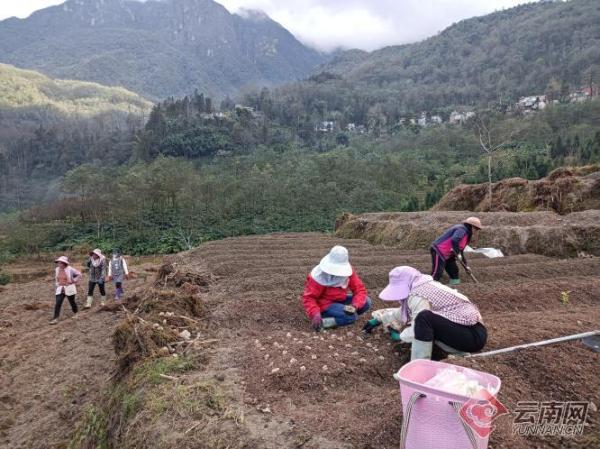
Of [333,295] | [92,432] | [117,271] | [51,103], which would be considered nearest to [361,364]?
[333,295]

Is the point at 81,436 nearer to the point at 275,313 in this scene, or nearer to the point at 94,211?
the point at 275,313

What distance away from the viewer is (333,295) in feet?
19.7

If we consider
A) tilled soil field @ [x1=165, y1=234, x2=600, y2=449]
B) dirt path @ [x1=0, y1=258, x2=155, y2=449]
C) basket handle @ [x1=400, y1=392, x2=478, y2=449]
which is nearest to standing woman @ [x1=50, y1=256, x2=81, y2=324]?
dirt path @ [x1=0, y1=258, x2=155, y2=449]

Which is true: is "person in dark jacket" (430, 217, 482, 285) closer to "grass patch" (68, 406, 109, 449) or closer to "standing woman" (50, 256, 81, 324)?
"grass patch" (68, 406, 109, 449)

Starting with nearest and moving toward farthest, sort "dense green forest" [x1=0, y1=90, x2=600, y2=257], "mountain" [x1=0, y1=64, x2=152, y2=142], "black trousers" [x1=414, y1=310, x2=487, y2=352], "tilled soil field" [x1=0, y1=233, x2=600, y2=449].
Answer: "tilled soil field" [x1=0, y1=233, x2=600, y2=449], "black trousers" [x1=414, y1=310, x2=487, y2=352], "dense green forest" [x1=0, y1=90, x2=600, y2=257], "mountain" [x1=0, y1=64, x2=152, y2=142]

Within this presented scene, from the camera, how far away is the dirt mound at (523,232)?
1225 centimetres

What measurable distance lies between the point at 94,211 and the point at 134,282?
25485 mm

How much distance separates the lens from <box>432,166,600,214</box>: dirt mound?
17.5m

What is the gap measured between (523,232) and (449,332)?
10116 millimetres

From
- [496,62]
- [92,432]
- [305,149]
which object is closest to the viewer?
[92,432]

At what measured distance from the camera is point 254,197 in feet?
125

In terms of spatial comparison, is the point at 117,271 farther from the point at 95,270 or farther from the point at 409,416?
the point at 409,416

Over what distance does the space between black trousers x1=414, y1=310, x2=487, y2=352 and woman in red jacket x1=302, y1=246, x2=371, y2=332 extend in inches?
63.9

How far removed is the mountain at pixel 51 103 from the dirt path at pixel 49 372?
9649 cm
